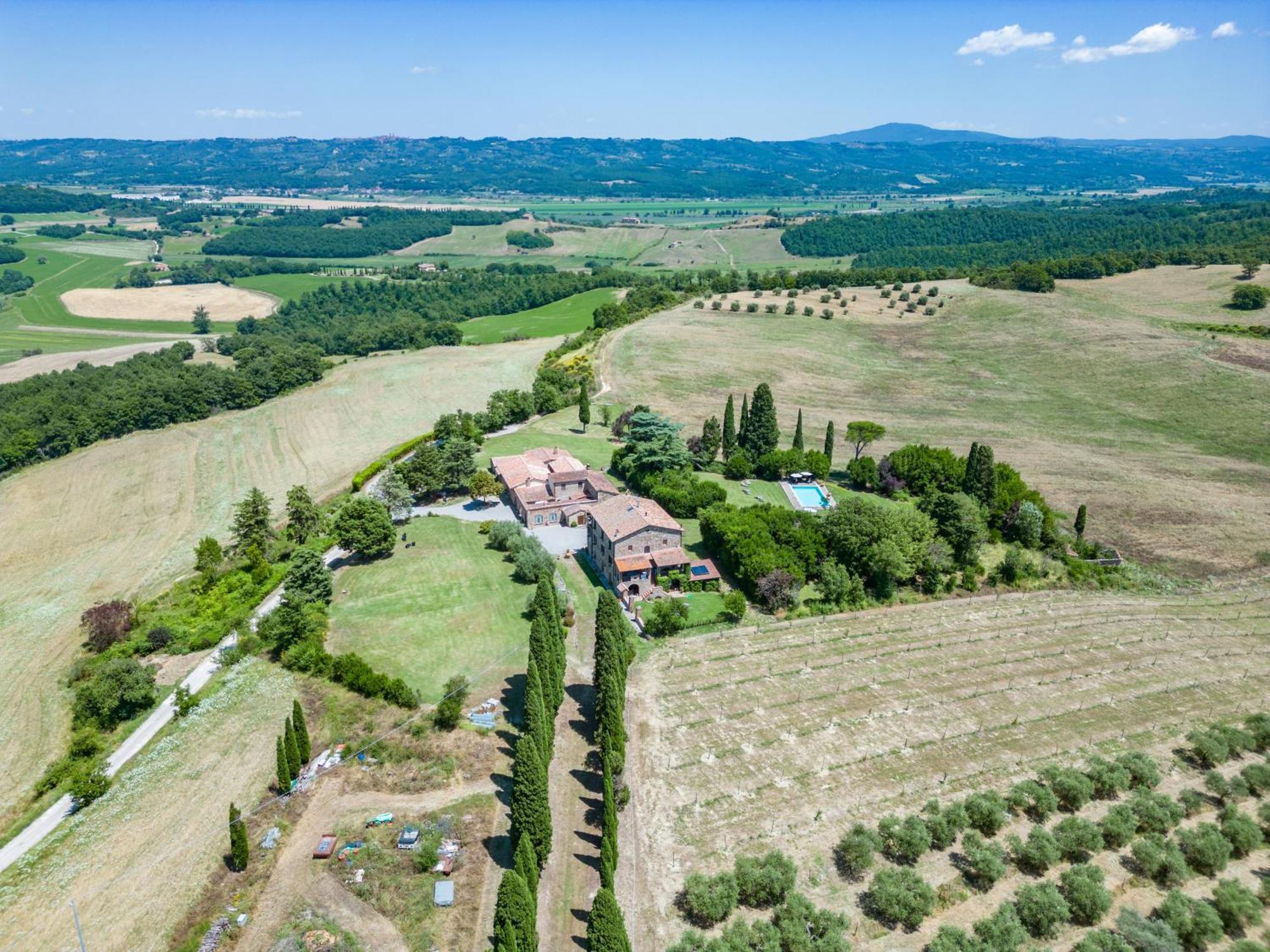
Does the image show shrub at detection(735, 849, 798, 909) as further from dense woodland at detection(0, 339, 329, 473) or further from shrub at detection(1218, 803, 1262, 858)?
dense woodland at detection(0, 339, 329, 473)

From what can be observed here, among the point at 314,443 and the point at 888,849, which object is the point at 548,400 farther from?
the point at 888,849

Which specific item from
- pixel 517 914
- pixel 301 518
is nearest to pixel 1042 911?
pixel 517 914

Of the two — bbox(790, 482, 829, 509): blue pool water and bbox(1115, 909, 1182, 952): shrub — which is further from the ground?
bbox(790, 482, 829, 509): blue pool water

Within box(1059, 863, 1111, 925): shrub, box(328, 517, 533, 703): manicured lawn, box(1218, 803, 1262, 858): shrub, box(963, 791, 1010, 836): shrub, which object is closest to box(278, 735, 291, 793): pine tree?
box(328, 517, 533, 703): manicured lawn

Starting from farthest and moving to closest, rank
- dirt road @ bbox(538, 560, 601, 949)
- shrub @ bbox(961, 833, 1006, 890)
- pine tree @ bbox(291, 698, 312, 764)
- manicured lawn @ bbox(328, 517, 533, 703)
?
manicured lawn @ bbox(328, 517, 533, 703)
pine tree @ bbox(291, 698, 312, 764)
shrub @ bbox(961, 833, 1006, 890)
dirt road @ bbox(538, 560, 601, 949)

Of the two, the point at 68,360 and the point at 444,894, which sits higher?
the point at 68,360

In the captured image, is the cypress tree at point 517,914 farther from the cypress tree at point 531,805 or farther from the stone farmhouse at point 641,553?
the stone farmhouse at point 641,553

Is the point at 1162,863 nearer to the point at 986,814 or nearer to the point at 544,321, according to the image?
the point at 986,814
